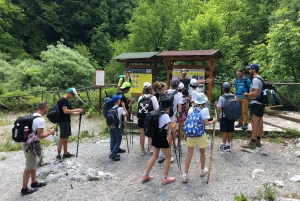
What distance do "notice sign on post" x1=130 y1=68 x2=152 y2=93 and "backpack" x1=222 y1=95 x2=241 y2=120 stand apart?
4465 mm

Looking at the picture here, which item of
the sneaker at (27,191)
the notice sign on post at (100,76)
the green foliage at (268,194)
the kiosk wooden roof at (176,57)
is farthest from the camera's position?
the notice sign on post at (100,76)

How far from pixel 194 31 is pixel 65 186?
1008cm

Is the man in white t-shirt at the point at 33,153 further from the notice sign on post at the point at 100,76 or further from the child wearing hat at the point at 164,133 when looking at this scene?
the notice sign on post at the point at 100,76

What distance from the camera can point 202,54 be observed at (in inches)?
304

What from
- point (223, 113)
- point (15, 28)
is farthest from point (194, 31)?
point (15, 28)

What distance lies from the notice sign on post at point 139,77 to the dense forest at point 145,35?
4.04 meters


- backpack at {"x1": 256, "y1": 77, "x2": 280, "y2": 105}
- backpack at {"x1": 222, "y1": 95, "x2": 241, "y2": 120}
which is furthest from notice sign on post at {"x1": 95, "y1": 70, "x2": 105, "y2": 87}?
backpack at {"x1": 256, "y1": 77, "x2": 280, "y2": 105}

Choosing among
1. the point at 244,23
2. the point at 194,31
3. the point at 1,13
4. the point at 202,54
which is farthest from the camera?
the point at 1,13

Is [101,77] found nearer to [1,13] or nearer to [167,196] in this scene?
[167,196]

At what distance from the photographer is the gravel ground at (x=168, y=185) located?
4258mm

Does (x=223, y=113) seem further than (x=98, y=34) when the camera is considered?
No

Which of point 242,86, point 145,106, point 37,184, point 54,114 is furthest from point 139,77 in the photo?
point 37,184

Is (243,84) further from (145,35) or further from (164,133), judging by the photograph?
(145,35)

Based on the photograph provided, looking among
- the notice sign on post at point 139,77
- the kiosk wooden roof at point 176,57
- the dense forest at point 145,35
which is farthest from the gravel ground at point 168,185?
the dense forest at point 145,35
